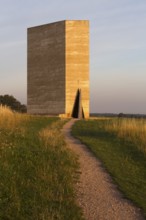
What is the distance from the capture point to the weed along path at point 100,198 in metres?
6.74

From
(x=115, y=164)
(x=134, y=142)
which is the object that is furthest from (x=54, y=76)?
(x=115, y=164)

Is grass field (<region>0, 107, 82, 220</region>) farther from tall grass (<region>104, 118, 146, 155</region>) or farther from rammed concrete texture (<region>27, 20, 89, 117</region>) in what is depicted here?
rammed concrete texture (<region>27, 20, 89, 117</region>)

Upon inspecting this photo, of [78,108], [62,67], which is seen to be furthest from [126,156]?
[62,67]

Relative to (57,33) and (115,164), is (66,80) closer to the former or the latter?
(57,33)

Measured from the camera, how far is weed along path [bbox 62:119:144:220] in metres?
6.74

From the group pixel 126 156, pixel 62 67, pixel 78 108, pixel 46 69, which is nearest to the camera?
pixel 126 156

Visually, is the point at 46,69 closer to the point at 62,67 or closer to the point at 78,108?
the point at 62,67

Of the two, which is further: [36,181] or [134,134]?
[134,134]

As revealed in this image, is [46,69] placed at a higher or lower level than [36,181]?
higher

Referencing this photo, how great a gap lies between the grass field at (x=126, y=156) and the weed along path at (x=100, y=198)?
0.62 ft

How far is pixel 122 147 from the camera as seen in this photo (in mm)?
12914

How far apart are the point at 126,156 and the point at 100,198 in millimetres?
3907

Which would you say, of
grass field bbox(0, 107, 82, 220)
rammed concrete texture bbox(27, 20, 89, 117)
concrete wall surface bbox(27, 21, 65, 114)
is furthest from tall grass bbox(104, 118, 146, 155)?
concrete wall surface bbox(27, 21, 65, 114)

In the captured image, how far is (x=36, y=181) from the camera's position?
7.97 m
